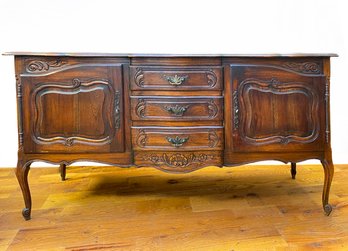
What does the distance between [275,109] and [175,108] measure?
0.44 m

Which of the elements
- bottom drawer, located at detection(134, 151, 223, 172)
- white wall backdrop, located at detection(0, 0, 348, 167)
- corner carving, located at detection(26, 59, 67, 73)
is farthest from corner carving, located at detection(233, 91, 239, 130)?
white wall backdrop, located at detection(0, 0, 348, 167)

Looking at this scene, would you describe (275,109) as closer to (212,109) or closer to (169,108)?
(212,109)

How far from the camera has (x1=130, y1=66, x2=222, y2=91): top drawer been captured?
4.95 ft

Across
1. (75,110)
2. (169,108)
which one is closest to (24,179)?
(75,110)

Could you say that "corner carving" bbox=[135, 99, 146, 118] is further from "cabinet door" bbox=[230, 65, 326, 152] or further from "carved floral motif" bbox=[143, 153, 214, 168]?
"cabinet door" bbox=[230, 65, 326, 152]

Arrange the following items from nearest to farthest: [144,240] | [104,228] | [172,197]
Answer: [144,240] < [104,228] < [172,197]

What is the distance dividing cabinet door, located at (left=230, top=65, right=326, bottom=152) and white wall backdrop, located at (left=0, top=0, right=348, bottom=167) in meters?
0.83

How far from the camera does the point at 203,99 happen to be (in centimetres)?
153
